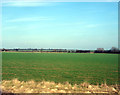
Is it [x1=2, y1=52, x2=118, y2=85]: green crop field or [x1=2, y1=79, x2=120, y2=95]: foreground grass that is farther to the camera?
[x1=2, y1=52, x2=118, y2=85]: green crop field

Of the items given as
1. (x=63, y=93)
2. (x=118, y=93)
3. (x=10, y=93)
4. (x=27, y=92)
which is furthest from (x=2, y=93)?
(x=118, y=93)

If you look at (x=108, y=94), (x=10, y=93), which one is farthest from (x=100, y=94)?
(x=10, y=93)

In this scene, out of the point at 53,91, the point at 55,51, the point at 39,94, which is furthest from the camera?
the point at 55,51

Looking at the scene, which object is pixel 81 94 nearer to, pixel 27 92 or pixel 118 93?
pixel 118 93

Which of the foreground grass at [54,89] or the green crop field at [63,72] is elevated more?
the foreground grass at [54,89]

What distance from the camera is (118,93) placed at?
4.93 metres

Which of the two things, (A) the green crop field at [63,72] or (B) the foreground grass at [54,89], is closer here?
(B) the foreground grass at [54,89]

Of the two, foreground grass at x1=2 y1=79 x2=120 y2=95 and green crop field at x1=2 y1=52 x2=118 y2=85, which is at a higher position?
foreground grass at x1=2 y1=79 x2=120 y2=95

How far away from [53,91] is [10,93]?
1469mm

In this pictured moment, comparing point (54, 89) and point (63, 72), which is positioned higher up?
point (54, 89)

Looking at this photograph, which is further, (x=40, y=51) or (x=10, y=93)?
(x=40, y=51)

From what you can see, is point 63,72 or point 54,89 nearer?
point 54,89

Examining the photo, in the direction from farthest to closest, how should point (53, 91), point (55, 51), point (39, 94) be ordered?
point (55, 51) < point (53, 91) < point (39, 94)

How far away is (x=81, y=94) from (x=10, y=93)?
2413 millimetres
